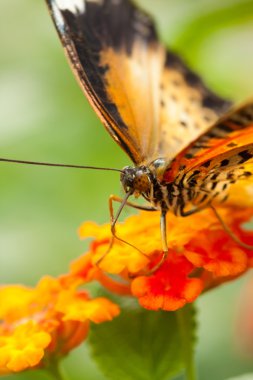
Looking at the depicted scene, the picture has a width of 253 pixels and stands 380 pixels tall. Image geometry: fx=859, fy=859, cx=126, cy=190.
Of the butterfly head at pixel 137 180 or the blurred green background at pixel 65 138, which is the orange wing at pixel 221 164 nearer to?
the butterfly head at pixel 137 180

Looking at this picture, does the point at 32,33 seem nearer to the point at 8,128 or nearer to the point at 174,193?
the point at 8,128

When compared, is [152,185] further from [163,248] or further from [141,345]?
[141,345]

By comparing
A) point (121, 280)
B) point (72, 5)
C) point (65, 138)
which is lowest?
point (65, 138)

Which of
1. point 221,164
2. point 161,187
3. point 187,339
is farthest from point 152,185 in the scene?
point 187,339

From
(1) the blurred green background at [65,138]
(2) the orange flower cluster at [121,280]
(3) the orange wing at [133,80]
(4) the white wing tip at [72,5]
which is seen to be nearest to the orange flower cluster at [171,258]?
(2) the orange flower cluster at [121,280]

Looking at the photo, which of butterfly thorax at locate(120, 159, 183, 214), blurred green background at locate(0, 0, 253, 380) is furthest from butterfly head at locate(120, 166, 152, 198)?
blurred green background at locate(0, 0, 253, 380)

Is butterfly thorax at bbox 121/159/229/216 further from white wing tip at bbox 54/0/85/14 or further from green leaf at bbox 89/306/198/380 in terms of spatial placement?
white wing tip at bbox 54/0/85/14
